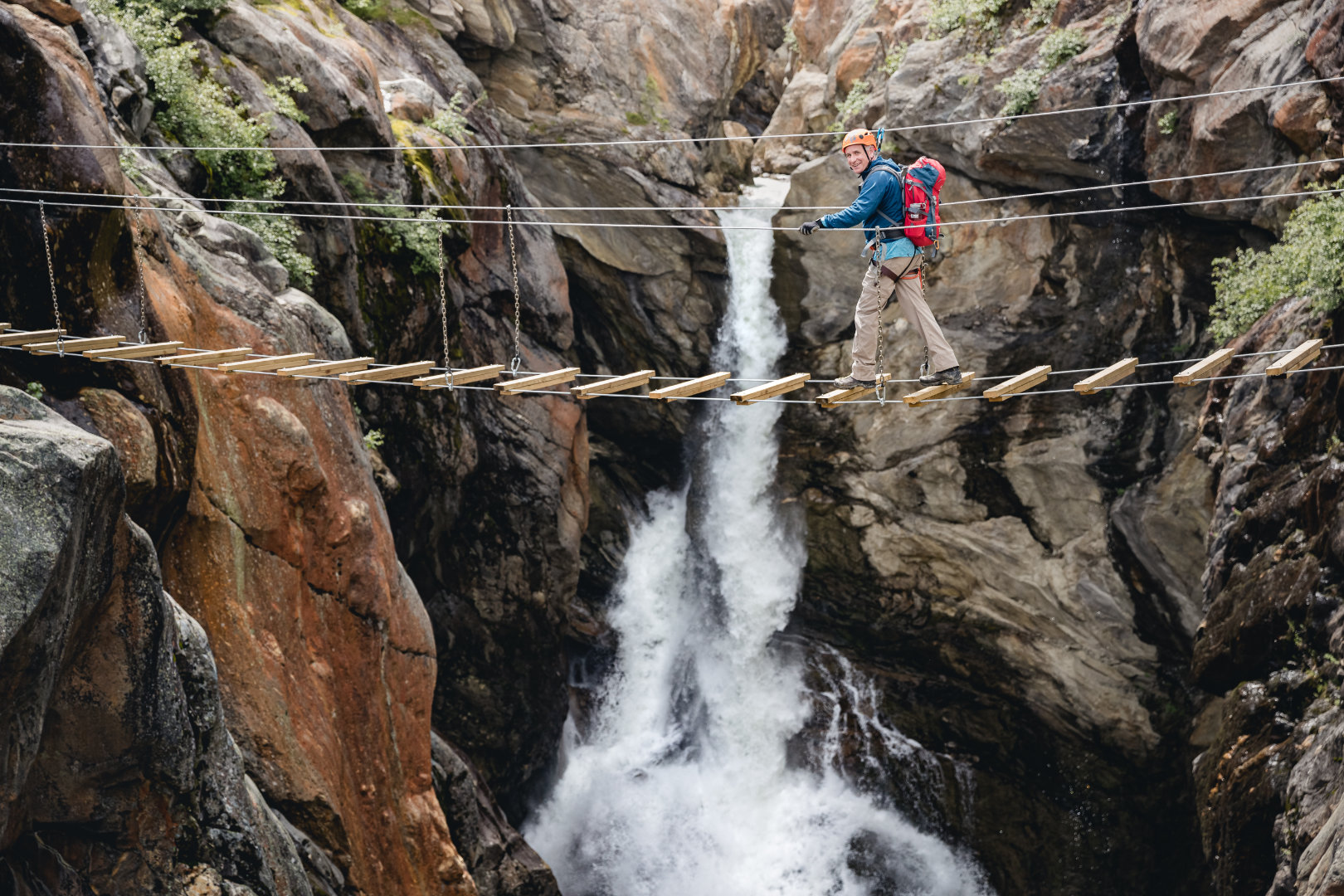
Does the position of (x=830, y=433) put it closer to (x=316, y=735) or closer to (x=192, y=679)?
(x=316, y=735)

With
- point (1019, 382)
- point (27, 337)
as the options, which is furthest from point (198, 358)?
point (1019, 382)

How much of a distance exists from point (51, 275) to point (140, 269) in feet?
3.25

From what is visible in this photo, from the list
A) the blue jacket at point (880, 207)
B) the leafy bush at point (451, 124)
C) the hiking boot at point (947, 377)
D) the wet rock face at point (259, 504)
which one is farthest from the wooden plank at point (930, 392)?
the leafy bush at point (451, 124)

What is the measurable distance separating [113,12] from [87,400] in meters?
6.44

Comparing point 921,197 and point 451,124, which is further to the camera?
point 451,124

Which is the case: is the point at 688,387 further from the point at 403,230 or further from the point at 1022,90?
the point at 1022,90

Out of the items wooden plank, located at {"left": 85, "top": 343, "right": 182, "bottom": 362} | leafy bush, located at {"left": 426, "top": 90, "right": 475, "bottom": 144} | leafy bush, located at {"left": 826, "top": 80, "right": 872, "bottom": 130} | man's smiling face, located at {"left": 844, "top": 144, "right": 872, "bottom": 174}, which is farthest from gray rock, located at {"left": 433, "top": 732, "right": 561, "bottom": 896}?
leafy bush, located at {"left": 826, "top": 80, "right": 872, "bottom": 130}

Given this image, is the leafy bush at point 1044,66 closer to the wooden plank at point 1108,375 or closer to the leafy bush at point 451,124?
the leafy bush at point 451,124

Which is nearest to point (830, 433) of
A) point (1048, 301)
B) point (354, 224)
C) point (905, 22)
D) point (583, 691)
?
point (1048, 301)

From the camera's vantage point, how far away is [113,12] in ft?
41.6

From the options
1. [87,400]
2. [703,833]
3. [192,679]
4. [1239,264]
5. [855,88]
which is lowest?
A: [703,833]

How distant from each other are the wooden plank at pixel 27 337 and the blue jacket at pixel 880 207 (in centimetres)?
675

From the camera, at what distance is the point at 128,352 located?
28.6 ft

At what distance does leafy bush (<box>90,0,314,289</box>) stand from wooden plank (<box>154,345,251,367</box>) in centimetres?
380
